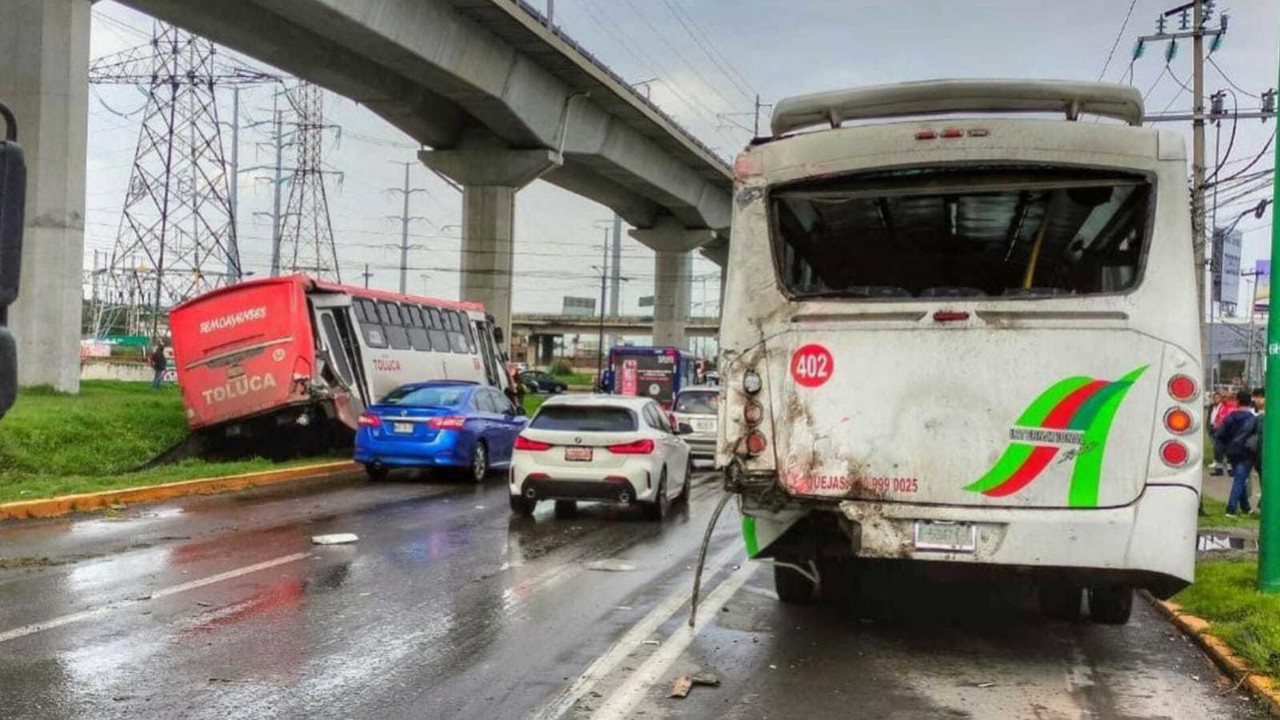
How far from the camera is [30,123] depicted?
79.6 feet

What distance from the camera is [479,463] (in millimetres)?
19609

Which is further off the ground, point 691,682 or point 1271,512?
point 1271,512

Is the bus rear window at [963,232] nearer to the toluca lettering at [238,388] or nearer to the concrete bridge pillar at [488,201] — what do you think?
the toluca lettering at [238,388]

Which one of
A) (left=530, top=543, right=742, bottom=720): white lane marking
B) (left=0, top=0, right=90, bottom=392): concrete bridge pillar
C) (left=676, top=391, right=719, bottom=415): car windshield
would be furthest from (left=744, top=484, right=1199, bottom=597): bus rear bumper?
(left=0, top=0, right=90, bottom=392): concrete bridge pillar

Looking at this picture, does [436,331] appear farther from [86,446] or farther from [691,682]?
[691,682]

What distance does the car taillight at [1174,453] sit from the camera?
6.79m

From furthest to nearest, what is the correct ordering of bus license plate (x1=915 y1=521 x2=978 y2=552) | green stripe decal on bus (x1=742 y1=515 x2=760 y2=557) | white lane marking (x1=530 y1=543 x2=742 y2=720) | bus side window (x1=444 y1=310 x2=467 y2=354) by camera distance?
bus side window (x1=444 y1=310 x2=467 y2=354) < green stripe decal on bus (x1=742 y1=515 x2=760 y2=557) < bus license plate (x1=915 y1=521 x2=978 y2=552) < white lane marking (x1=530 y1=543 x2=742 y2=720)

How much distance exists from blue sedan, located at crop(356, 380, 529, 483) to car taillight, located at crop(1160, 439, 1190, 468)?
43.9 ft

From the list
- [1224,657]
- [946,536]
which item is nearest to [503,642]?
[946,536]

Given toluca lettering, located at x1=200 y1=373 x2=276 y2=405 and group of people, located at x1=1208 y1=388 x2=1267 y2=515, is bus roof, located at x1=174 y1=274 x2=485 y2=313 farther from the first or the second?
group of people, located at x1=1208 y1=388 x2=1267 y2=515

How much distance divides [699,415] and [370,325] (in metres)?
6.77

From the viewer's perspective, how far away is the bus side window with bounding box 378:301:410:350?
24281 millimetres

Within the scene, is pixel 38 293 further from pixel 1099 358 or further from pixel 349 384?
pixel 1099 358

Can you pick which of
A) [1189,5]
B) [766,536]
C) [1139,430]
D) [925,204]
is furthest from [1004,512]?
[1189,5]
